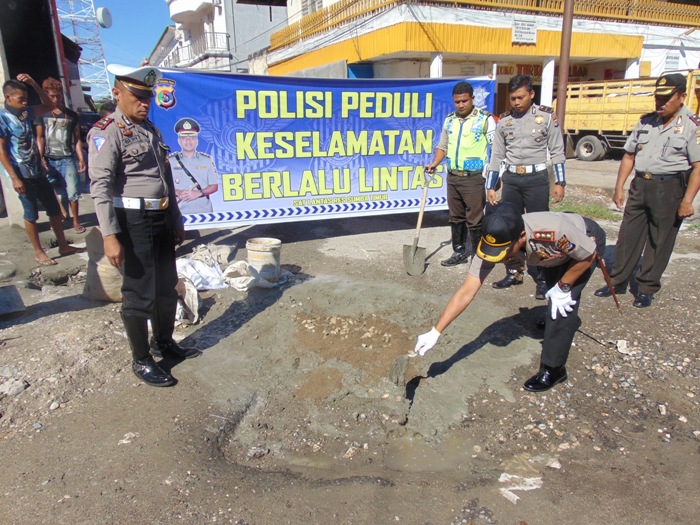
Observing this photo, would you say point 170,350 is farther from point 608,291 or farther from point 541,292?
point 608,291

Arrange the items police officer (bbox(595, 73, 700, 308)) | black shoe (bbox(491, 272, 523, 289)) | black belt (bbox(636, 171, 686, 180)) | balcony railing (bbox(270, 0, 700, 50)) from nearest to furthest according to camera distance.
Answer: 1. police officer (bbox(595, 73, 700, 308))
2. black belt (bbox(636, 171, 686, 180))
3. black shoe (bbox(491, 272, 523, 289))
4. balcony railing (bbox(270, 0, 700, 50))

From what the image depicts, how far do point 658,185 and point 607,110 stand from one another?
404 inches

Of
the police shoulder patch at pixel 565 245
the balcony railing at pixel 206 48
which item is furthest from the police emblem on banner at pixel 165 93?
the balcony railing at pixel 206 48

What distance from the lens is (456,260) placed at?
5219 mm

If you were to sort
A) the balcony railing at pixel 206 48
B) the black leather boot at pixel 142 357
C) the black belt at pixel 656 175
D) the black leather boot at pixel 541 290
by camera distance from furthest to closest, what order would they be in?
the balcony railing at pixel 206 48, the black leather boot at pixel 541 290, the black belt at pixel 656 175, the black leather boot at pixel 142 357

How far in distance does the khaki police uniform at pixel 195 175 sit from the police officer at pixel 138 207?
223 cm

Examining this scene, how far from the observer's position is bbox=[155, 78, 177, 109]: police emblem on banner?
4.93 m

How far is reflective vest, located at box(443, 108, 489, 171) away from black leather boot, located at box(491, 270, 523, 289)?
3.81ft

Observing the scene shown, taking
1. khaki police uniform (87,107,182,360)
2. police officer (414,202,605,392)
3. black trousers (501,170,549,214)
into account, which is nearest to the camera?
police officer (414,202,605,392)

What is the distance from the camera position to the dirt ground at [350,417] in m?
2.09

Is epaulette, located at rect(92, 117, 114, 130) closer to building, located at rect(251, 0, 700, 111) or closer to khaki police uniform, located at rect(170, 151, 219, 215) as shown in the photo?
khaki police uniform, located at rect(170, 151, 219, 215)

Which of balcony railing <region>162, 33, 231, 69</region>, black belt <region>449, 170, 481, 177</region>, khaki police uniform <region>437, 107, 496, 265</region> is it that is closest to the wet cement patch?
khaki police uniform <region>437, 107, 496, 265</region>

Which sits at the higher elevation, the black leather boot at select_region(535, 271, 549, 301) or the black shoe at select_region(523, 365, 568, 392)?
the black leather boot at select_region(535, 271, 549, 301)

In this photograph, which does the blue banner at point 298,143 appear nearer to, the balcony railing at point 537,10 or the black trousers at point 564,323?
the black trousers at point 564,323
